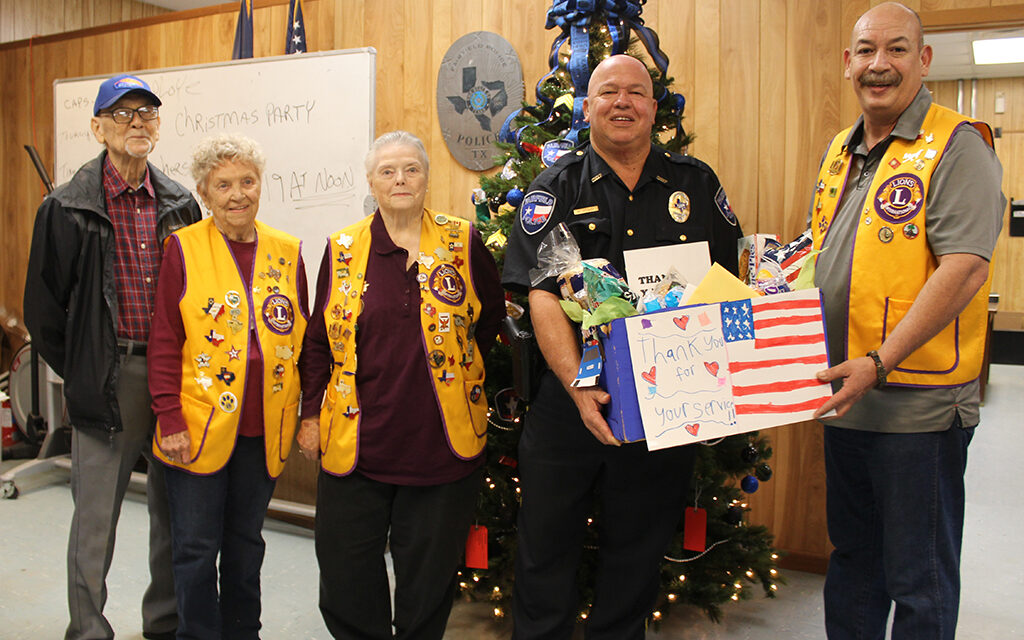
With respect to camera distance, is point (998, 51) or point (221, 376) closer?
point (221, 376)

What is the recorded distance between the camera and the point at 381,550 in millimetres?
2006

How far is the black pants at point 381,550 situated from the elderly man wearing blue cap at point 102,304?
0.64 meters

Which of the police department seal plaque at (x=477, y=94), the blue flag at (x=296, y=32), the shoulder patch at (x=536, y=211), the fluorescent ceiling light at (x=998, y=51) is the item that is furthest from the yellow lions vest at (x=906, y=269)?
the fluorescent ceiling light at (x=998, y=51)

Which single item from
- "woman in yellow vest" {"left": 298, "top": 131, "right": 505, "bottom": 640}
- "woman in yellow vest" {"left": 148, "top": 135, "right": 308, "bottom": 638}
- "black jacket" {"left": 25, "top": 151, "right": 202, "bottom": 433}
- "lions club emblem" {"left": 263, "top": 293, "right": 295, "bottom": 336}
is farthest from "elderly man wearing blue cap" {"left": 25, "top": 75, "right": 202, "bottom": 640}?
"woman in yellow vest" {"left": 298, "top": 131, "right": 505, "bottom": 640}

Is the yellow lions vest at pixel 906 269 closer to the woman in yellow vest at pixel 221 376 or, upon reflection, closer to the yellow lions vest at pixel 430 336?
the yellow lions vest at pixel 430 336

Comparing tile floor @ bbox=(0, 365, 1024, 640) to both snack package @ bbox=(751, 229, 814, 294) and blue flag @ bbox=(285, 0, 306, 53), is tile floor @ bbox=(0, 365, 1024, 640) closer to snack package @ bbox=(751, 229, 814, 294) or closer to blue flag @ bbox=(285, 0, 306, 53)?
snack package @ bbox=(751, 229, 814, 294)

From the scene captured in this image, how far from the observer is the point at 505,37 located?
3.52 m

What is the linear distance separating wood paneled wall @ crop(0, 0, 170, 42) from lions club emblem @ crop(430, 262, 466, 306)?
15.6 ft

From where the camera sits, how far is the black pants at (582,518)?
186 cm

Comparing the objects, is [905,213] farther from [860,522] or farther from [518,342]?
[518,342]

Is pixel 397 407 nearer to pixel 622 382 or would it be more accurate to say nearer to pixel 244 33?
pixel 622 382

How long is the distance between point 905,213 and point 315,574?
251cm

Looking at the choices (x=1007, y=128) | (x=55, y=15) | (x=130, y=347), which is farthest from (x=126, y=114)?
(x=1007, y=128)

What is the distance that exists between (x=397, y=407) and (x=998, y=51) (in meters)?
6.12
